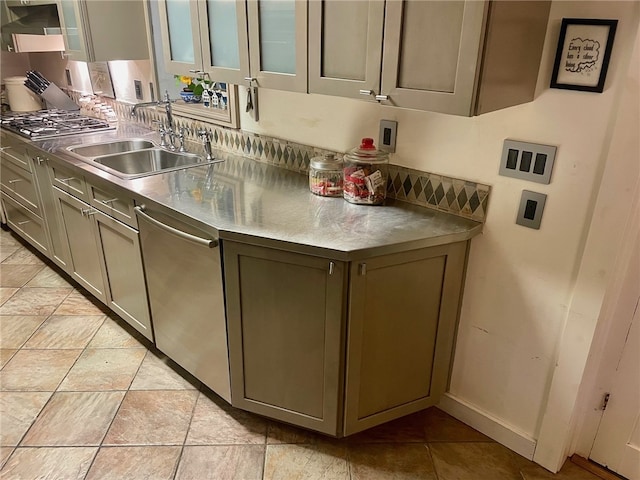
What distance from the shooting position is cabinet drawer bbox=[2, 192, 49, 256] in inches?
129

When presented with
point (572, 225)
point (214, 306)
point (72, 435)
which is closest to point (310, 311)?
point (214, 306)

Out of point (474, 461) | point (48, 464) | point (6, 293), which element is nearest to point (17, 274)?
point (6, 293)

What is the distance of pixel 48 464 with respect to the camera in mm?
1852

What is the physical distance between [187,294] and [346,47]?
1.15 metres

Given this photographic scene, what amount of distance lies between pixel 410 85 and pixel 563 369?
111 cm

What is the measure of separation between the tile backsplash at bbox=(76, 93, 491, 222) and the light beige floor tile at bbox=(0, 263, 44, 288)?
1585mm

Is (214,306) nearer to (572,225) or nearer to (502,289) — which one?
(502,289)

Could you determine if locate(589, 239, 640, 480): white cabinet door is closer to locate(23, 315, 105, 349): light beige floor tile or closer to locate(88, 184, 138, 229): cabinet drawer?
locate(88, 184, 138, 229): cabinet drawer

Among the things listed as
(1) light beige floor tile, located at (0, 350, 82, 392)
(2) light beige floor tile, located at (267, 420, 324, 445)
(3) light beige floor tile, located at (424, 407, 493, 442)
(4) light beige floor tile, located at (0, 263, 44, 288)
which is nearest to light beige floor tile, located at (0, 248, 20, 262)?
(4) light beige floor tile, located at (0, 263, 44, 288)

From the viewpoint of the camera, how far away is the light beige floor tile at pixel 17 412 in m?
1.99

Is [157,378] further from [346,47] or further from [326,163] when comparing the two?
[346,47]

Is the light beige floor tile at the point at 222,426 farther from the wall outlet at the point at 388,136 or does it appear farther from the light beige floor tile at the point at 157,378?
the wall outlet at the point at 388,136

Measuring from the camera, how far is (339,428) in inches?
71.4

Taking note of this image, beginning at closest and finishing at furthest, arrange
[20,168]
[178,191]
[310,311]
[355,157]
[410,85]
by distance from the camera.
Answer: [410,85], [310,311], [355,157], [178,191], [20,168]
